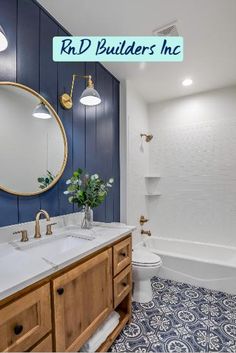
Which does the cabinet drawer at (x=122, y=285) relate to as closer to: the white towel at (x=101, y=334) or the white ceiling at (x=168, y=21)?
the white towel at (x=101, y=334)

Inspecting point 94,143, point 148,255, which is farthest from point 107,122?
point 148,255

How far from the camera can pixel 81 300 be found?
1.13 meters

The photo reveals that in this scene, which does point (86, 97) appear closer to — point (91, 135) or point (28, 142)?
point (91, 135)

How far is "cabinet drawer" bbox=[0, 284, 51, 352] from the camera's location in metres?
0.75

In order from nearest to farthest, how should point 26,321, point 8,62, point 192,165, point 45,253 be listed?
1. point 26,321
2. point 45,253
3. point 8,62
4. point 192,165

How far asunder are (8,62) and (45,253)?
47.8 inches

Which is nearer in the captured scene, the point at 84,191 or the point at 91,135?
the point at 84,191

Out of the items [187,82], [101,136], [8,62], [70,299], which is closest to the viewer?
[70,299]

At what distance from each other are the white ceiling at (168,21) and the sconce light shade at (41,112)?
739 millimetres

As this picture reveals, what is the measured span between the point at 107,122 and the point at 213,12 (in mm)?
1331

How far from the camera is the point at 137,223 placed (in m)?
2.78

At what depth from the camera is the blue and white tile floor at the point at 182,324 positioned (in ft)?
4.83

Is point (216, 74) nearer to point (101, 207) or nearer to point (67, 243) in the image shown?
point (101, 207)

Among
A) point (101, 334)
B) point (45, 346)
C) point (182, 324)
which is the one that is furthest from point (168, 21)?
point (182, 324)
